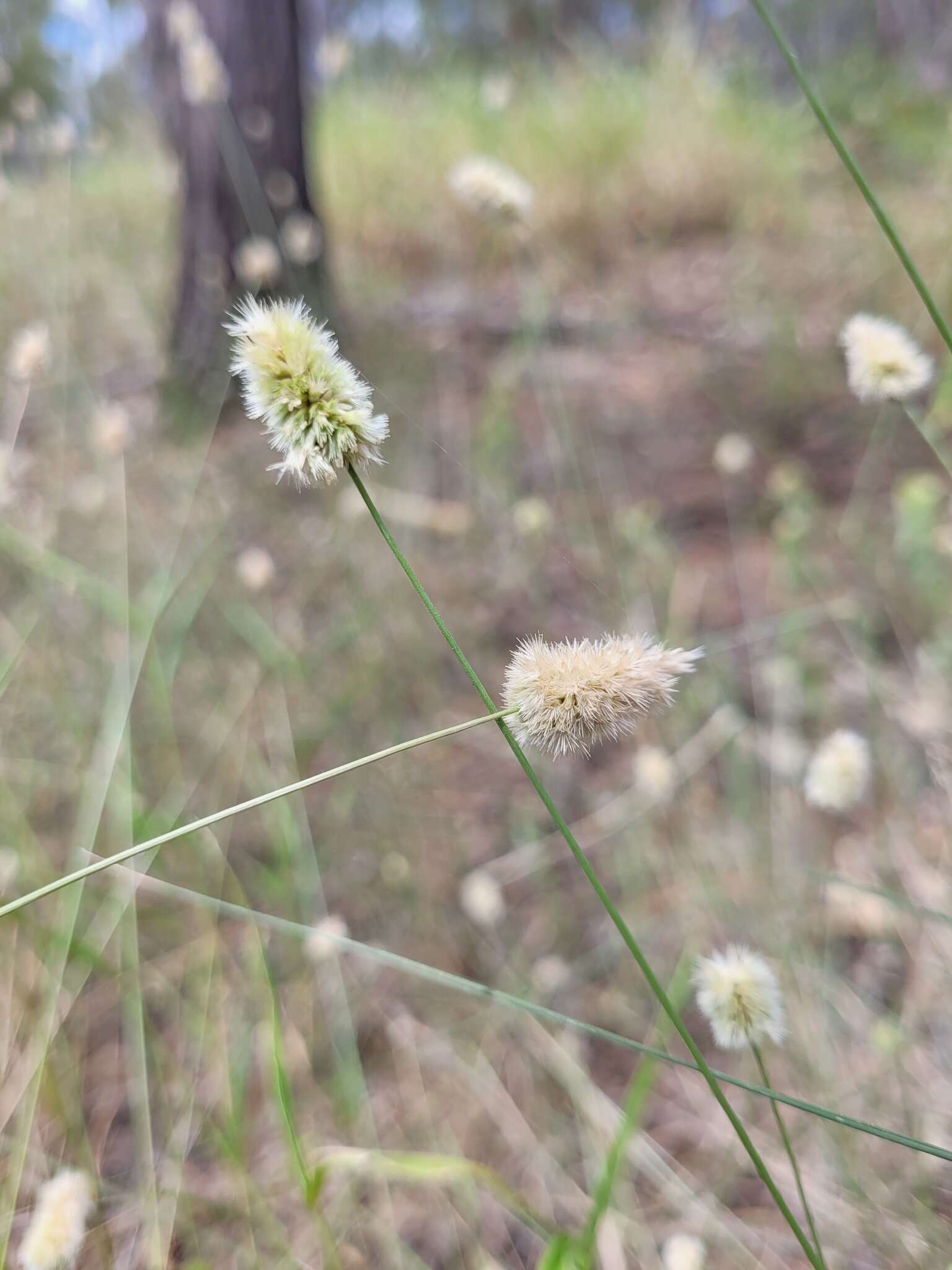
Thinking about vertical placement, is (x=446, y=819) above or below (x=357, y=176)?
below

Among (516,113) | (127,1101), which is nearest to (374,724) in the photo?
(127,1101)

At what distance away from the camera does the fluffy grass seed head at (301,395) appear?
37 cm

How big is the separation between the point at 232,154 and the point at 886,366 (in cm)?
170

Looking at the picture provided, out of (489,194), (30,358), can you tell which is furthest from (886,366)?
(30,358)

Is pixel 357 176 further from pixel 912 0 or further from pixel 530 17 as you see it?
pixel 530 17

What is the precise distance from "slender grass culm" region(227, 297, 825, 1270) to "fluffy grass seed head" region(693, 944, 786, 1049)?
0.39ft

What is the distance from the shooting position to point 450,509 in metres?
1.51

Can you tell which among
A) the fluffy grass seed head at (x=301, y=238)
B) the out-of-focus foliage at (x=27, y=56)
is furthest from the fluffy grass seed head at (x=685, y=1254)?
the out-of-focus foliage at (x=27, y=56)

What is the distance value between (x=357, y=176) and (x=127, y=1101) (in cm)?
328

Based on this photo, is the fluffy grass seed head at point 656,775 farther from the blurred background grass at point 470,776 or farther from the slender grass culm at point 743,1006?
the slender grass culm at point 743,1006

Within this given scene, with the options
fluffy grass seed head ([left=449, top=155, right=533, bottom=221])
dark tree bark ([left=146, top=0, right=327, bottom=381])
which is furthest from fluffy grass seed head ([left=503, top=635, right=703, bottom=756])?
dark tree bark ([left=146, top=0, right=327, bottom=381])

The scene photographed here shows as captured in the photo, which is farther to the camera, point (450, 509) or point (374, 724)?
point (450, 509)

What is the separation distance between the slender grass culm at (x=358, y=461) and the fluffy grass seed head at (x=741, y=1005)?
12 centimetres

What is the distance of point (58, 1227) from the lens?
1.88 feet
